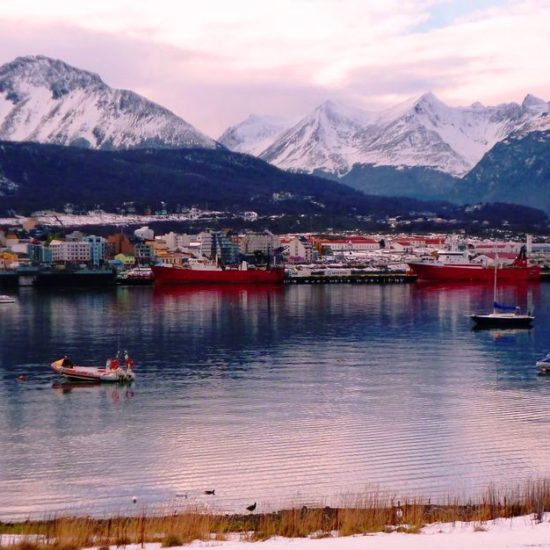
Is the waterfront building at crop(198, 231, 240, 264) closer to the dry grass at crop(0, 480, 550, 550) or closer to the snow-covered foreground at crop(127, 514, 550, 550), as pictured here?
the dry grass at crop(0, 480, 550, 550)

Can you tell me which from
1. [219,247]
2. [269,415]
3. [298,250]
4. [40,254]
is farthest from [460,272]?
[269,415]

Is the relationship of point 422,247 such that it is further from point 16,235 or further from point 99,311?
point 99,311

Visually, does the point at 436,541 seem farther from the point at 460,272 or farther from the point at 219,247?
the point at 219,247

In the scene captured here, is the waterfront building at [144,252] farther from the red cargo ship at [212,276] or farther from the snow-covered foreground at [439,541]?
the snow-covered foreground at [439,541]

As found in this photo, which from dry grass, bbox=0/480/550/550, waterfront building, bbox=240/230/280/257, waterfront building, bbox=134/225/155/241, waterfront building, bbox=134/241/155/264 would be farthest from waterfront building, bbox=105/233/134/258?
dry grass, bbox=0/480/550/550

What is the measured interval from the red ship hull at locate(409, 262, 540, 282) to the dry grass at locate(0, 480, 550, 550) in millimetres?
67363

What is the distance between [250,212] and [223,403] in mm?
125678

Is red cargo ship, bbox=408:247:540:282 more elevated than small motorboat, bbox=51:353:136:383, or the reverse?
small motorboat, bbox=51:353:136:383

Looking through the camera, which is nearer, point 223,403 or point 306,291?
point 223,403

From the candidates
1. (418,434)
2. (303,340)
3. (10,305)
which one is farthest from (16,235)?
(418,434)

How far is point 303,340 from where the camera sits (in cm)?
3503

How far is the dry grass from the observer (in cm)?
1088

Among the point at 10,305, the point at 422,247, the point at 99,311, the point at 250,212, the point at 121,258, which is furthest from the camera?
the point at 250,212

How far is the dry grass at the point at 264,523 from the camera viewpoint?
10.9 m
